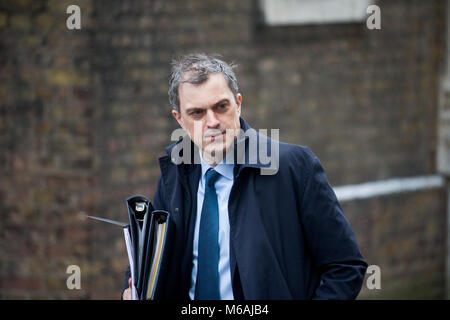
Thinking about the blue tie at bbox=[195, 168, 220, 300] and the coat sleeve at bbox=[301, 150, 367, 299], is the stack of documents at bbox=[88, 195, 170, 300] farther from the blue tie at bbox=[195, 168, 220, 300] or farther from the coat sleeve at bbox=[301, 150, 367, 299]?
the coat sleeve at bbox=[301, 150, 367, 299]

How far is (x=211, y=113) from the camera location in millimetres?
2381

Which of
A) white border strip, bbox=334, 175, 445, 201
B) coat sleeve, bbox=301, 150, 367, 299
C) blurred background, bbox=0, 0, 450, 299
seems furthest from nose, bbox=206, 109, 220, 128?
white border strip, bbox=334, 175, 445, 201

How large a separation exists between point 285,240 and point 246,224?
161 mm

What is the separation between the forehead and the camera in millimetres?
2375

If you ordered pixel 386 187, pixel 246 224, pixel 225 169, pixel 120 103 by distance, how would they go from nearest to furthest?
pixel 246 224 < pixel 225 169 < pixel 120 103 < pixel 386 187

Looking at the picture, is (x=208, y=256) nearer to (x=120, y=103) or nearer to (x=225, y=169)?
(x=225, y=169)

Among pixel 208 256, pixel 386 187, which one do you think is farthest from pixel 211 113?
pixel 386 187

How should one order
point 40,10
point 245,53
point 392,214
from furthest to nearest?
1. point 392,214
2. point 245,53
3. point 40,10

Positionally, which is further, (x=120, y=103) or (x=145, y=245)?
(x=120, y=103)

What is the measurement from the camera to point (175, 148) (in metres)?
2.64

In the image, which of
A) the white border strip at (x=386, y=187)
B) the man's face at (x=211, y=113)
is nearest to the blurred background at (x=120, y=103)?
the white border strip at (x=386, y=187)
